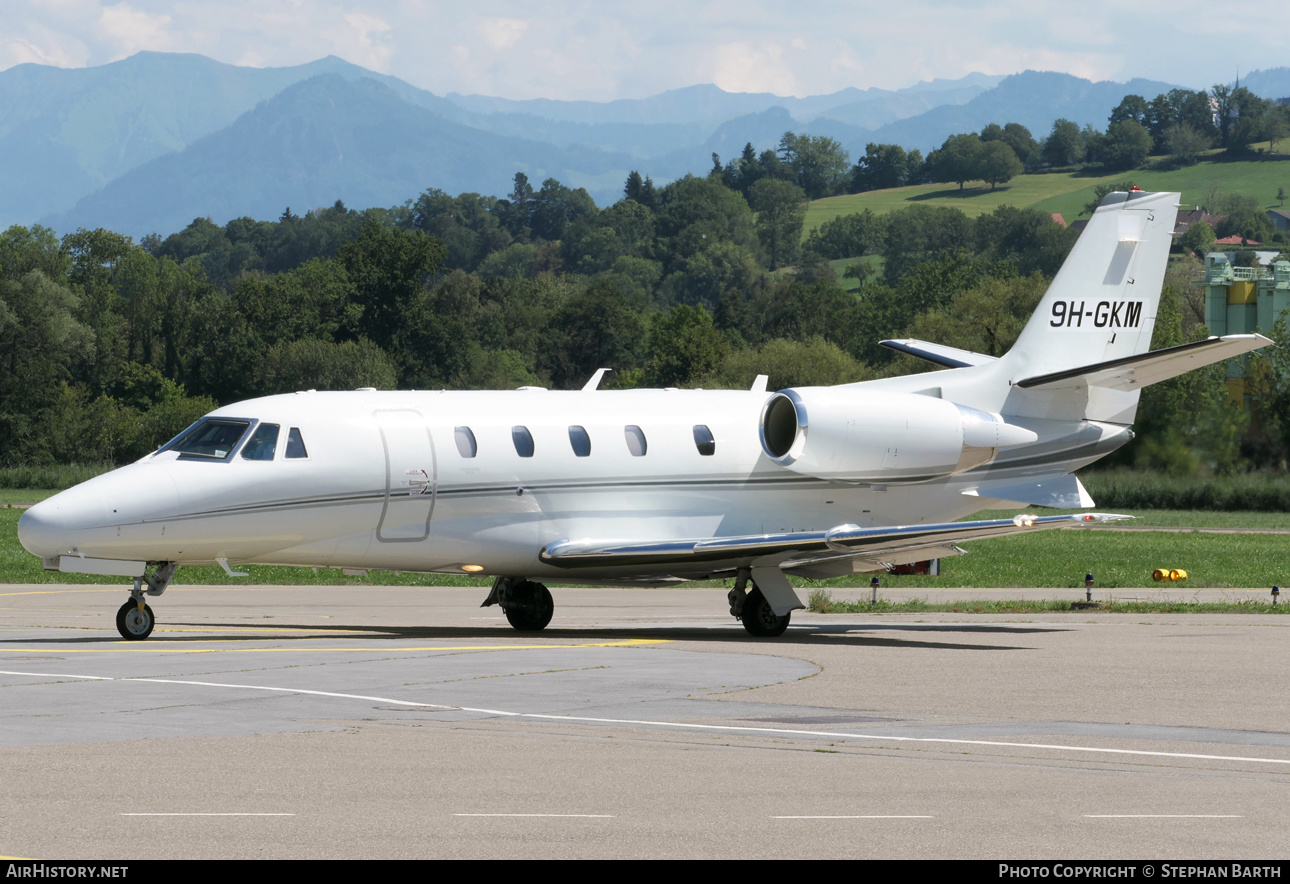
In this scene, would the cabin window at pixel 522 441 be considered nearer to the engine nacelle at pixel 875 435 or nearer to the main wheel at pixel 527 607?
the main wheel at pixel 527 607

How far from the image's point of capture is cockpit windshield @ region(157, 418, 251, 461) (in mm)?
21766

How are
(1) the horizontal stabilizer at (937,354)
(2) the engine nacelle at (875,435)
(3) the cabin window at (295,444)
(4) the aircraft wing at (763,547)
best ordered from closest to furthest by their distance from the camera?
(3) the cabin window at (295,444), (4) the aircraft wing at (763,547), (2) the engine nacelle at (875,435), (1) the horizontal stabilizer at (937,354)

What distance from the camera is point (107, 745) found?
12.6m

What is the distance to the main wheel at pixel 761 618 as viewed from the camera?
79.2 ft

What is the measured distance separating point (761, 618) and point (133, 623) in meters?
9.09

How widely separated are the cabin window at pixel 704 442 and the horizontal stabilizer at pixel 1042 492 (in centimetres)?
443

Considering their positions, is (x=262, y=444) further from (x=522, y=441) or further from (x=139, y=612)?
(x=522, y=441)

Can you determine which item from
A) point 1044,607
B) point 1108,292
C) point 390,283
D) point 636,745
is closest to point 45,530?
point 636,745

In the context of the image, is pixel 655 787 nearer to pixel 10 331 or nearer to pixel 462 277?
pixel 10 331

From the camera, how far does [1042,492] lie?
26.3 metres

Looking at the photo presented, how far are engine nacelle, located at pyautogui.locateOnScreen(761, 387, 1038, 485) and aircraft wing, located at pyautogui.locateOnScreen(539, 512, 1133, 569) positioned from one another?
5.84 ft

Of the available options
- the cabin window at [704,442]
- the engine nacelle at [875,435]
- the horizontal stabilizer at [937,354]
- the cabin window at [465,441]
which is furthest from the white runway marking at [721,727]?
the horizontal stabilizer at [937,354]
